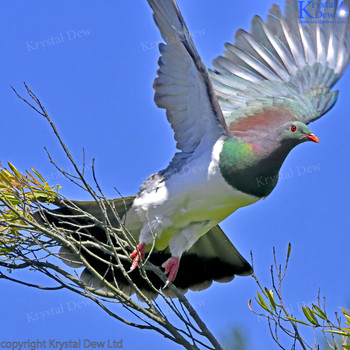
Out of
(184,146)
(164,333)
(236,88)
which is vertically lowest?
(164,333)

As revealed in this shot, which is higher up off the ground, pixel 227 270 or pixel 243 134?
pixel 243 134

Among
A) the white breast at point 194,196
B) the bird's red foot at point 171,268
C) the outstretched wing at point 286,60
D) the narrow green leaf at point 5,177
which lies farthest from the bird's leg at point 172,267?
the outstretched wing at point 286,60

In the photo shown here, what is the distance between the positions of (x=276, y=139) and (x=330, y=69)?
165cm

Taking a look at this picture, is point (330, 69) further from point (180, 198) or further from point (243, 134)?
point (180, 198)

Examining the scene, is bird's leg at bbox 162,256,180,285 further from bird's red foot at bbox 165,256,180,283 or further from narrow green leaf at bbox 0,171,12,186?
narrow green leaf at bbox 0,171,12,186

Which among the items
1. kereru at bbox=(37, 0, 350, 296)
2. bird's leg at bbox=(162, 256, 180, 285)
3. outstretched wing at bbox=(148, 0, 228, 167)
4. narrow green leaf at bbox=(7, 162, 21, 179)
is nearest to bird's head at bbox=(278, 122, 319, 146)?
kereru at bbox=(37, 0, 350, 296)

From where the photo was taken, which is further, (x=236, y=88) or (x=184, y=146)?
(x=236, y=88)

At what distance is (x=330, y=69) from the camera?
5.95m

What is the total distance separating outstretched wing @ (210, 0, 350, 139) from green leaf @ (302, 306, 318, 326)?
2.80 meters

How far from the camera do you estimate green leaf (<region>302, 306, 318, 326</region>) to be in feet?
10.0

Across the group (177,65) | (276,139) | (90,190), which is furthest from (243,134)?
(90,190)

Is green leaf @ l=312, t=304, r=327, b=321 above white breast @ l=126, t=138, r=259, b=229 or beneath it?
beneath

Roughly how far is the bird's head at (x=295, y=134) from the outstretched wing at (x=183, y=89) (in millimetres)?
365

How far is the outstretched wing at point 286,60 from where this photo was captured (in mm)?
5746
